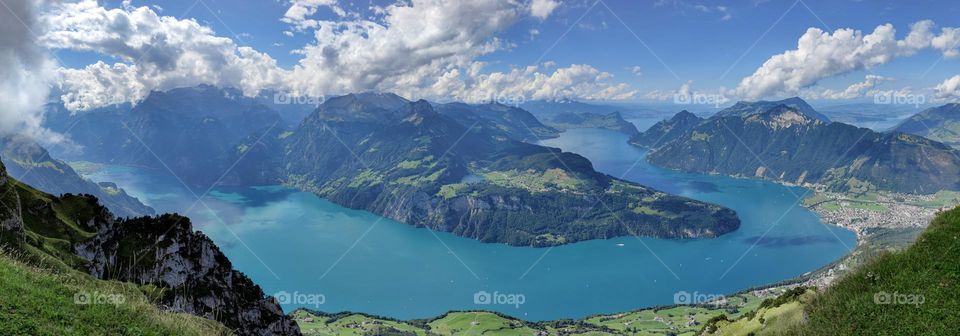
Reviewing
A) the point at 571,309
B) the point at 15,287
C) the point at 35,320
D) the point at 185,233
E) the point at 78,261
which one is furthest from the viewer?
the point at 571,309

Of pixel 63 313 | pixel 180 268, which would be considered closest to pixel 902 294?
pixel 63 313

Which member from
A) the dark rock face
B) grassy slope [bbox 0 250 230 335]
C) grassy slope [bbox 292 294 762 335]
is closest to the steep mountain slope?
the dark rock face

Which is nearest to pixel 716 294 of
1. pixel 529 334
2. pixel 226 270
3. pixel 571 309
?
pixel 571 309

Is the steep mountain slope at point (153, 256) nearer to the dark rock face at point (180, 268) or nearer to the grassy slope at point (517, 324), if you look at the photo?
the dark rock face at point (180, 268)

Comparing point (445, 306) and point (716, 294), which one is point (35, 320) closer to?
point (445, 306)

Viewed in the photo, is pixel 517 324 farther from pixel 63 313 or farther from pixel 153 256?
pixel 63 313

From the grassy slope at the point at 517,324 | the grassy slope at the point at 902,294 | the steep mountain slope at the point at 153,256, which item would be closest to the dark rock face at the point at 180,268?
the steep mountain slope at the point at 153,256
